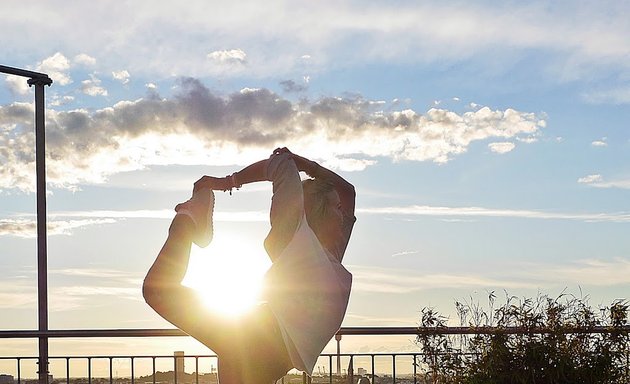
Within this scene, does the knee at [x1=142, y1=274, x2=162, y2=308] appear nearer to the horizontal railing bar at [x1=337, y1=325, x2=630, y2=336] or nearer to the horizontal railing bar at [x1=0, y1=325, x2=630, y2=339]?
the horizontal railing bar at [x1=0, y1=325, x2=630, y2=339]

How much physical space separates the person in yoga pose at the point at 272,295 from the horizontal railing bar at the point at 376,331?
4.79m

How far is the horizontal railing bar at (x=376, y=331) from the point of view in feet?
24.2

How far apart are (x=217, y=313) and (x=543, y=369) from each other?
578 centimetres

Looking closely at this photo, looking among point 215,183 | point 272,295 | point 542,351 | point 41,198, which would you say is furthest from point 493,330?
point 41,198

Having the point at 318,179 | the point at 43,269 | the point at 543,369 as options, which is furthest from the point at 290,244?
the point at 43,269

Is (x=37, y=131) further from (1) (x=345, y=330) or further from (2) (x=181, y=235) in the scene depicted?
(2) (x=181, y=235)

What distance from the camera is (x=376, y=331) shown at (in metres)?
7.63

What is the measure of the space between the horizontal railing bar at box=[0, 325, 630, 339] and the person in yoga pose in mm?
4788

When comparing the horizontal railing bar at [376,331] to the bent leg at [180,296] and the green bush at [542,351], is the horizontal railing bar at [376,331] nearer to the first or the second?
the green bush at [542,351]

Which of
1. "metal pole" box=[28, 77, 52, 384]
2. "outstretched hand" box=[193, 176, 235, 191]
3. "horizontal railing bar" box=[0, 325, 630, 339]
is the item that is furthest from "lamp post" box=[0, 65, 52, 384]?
"outstretched hand" box=[193, 176, 235, 191]

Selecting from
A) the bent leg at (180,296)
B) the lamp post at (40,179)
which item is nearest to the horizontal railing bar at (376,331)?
the lamp post at (40,179)

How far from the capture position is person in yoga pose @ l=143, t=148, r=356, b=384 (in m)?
2.42

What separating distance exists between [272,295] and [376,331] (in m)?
5.25

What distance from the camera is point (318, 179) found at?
3021 millimetres
